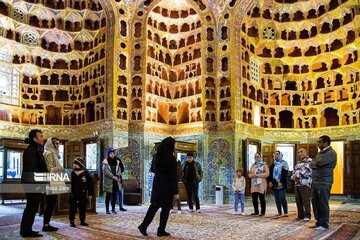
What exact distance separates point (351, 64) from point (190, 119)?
313 inches

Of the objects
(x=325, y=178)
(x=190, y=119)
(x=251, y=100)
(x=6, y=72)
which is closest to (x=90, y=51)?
(x=6, y=72)

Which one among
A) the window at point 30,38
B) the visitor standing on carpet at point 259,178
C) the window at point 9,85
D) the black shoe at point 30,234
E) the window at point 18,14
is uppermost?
the window at point 18,14

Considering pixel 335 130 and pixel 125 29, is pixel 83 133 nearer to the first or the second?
pixel 125 29

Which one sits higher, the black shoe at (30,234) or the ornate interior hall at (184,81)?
the ornate interior hall at (184,81)

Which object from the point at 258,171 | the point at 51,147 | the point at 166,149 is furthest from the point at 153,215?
the point at 258,171

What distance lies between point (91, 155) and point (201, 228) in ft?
35.8

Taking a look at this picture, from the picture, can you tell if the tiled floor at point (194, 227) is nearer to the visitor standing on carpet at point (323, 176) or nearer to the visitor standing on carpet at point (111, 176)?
the visitor standing on carpet at point (323, 176)

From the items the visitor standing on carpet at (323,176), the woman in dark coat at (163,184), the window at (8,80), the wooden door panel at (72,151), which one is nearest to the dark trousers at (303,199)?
the visitor standing on carpet at (323,176)

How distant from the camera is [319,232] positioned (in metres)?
8.30

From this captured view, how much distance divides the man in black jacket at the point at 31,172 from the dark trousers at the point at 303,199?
6.46 meters

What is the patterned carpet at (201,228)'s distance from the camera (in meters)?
7.67

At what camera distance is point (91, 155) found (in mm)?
18562

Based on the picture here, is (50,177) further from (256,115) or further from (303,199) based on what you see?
(256,115)

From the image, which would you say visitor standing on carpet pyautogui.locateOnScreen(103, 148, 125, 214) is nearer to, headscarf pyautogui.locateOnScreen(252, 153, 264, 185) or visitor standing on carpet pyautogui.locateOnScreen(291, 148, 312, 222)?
headscarf pyautogui.locateOnScreen(252, 153, 264, 185)
